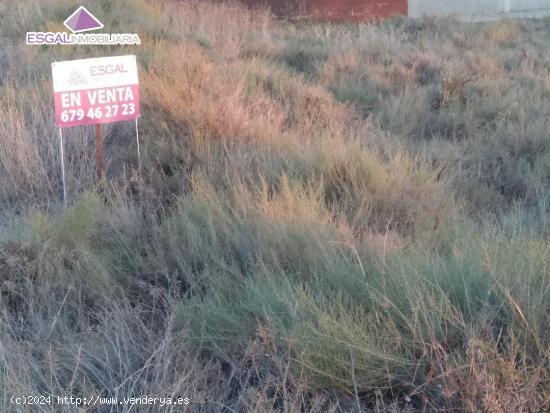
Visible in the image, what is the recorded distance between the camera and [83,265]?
14.0 feet

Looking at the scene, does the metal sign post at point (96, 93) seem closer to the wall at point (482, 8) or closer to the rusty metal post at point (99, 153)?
the rusty metal post at point (99, 153)

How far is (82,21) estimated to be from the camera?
6.81 m


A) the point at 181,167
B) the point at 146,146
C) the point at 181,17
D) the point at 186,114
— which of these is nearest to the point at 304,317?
the point at 181,167

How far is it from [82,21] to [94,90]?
145 centimetres

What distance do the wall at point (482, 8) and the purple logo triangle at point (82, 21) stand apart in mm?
16825

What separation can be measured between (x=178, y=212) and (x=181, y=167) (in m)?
1.26

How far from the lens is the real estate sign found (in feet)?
18.1

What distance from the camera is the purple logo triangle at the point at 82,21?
6742mm

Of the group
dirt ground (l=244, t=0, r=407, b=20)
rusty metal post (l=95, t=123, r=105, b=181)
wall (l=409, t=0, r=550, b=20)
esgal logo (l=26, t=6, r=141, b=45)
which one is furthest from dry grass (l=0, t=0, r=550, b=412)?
wall (l=409, t=0, r=550, b=20)

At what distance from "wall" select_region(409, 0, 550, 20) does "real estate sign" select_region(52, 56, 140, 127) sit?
17.7m

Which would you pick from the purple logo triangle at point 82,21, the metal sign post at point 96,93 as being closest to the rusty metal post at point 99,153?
the metal sign post at point 96,93

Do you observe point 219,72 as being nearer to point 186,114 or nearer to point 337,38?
point 186,114

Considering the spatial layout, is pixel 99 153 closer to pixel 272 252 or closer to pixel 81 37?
pixel 81 37

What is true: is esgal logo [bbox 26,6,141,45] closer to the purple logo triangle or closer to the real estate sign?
the purple logo triangle
